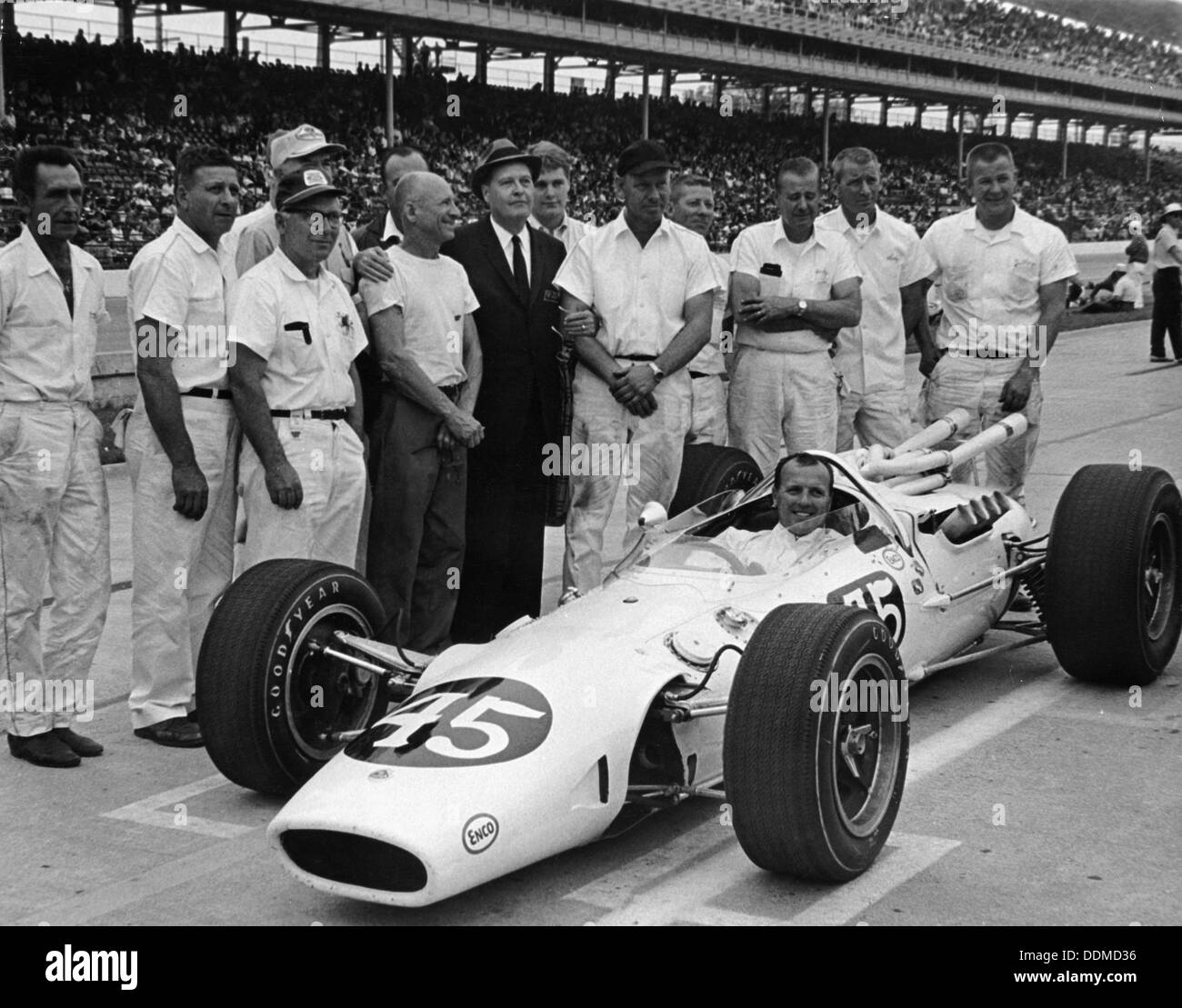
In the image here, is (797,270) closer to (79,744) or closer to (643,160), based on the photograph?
(643,160)

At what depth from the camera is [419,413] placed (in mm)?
6496

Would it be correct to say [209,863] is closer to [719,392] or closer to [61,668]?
[61,668]

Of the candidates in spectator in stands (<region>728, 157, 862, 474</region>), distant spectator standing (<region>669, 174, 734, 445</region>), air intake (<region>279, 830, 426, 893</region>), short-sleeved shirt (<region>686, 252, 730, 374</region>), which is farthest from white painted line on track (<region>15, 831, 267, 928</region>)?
short-sleeved shirt (<region>686, 252, 730, 374</region>)

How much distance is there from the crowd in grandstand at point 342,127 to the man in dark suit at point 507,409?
12748 millimetres

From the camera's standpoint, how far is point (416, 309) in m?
6.47

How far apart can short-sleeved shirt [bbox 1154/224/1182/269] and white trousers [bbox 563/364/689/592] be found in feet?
39.7

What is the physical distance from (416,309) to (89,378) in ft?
4.67

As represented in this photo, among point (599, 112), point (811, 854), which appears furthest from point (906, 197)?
point (811, 854)

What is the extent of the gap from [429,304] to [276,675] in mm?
Result: 2163

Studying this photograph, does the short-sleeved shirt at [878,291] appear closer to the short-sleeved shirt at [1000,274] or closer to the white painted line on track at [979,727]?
the short-sleeved shirt at [1000,274]

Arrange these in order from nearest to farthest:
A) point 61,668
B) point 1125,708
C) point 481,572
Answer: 1. point 61,668
2. point 1125,708
3. point 481,572

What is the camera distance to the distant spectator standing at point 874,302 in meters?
7.95

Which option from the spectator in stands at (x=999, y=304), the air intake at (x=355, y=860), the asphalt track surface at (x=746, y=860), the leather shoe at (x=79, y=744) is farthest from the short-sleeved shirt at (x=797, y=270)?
the air intake at (x=355, y=860)

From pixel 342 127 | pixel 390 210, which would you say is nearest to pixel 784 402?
pixel 390 210
